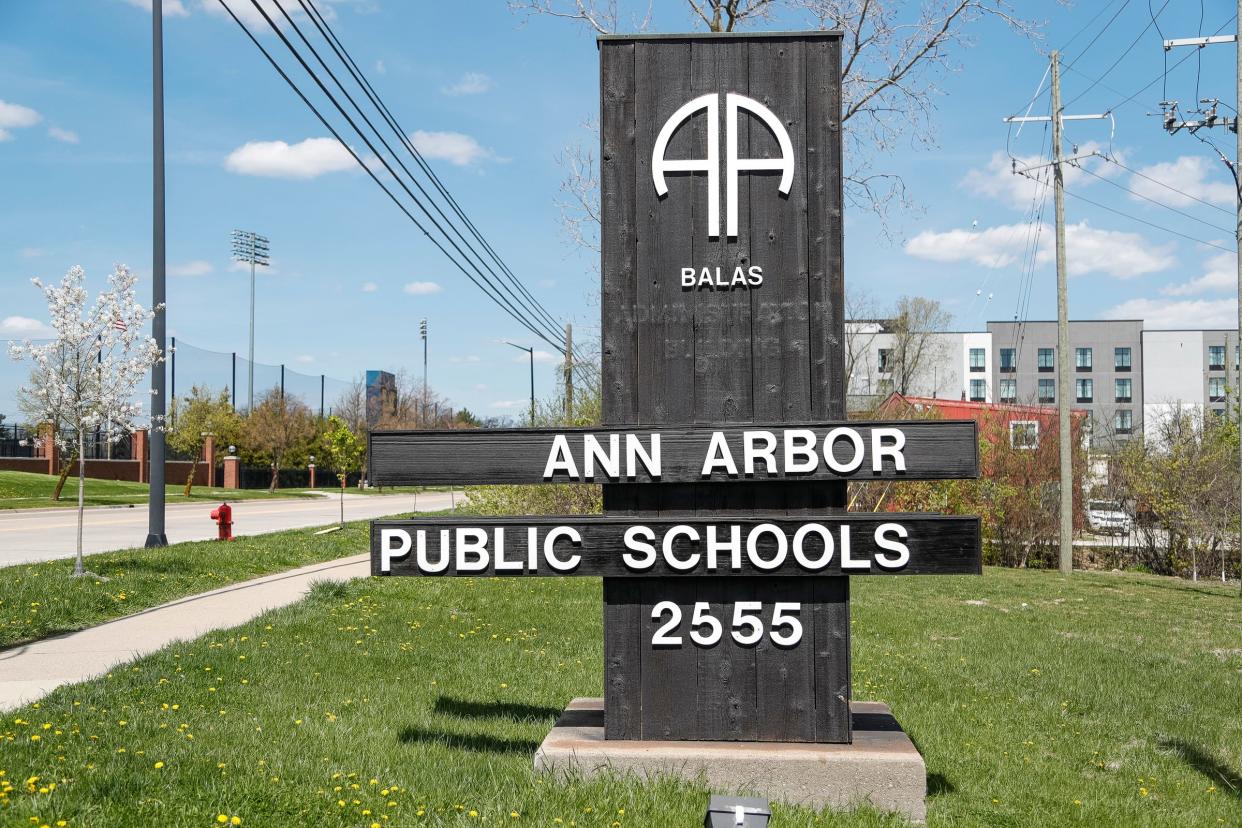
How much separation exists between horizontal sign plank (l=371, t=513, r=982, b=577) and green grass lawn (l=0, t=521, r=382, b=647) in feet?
19.3

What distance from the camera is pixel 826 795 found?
487 centimetres

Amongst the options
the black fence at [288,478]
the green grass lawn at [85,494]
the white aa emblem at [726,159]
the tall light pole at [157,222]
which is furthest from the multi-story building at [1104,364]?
the white aa emblem at [726,159]

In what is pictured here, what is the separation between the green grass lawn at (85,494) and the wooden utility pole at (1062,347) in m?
28.8

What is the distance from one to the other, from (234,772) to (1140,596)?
52.5 feet

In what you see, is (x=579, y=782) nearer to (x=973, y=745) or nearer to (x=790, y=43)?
(x=973, y=745)

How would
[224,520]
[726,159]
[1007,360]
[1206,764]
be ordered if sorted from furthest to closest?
1. [1007,360]
2. [224,520]
3. [1206,764]
4. [726,159]

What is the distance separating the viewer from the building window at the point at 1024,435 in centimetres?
2478

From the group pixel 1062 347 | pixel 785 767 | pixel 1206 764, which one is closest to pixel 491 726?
pixel 785 767

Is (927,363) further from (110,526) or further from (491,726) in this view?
(491,726)

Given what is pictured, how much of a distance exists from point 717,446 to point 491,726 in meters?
2.45

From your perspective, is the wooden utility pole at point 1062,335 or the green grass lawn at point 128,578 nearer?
the green grass lawn at point 128,578

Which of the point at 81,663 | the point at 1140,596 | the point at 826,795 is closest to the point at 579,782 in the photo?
the point at 826,795

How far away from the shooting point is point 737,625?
515 cm

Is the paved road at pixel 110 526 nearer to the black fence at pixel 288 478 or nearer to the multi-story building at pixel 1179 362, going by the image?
the black fence at pixel 288 478
